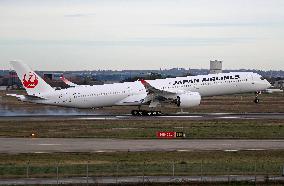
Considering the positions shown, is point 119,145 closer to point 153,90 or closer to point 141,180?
point 141,180

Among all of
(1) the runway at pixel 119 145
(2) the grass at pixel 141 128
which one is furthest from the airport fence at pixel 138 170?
(2) the grass at pixel 141 128

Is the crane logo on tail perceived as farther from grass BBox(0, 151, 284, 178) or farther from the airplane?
grass BBox(0, 151, 284, 178)

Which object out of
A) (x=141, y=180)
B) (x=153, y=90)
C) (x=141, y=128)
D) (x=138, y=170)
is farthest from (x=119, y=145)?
(x=153, y=90)

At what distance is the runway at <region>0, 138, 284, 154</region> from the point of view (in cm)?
5581

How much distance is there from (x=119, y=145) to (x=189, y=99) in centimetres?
3384

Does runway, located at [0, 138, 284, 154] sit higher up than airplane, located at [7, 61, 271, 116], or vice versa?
airplane, located at [7, 61, 271, 116]

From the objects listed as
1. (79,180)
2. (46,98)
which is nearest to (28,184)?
(79,180)

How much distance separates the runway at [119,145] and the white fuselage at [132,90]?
27248 mm

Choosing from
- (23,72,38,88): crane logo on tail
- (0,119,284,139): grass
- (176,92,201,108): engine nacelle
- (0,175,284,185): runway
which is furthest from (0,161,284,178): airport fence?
(176,92,201,108): engine nacelle

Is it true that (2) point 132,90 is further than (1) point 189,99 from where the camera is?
Yes

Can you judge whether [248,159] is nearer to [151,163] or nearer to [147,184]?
[151,163]

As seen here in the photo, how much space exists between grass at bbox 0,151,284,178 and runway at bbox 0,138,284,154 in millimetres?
2568

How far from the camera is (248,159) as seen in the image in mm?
50250

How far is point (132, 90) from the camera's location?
9206 centimetres
